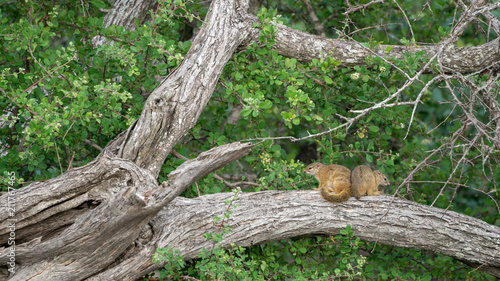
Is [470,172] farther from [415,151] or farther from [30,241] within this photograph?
[30,241]

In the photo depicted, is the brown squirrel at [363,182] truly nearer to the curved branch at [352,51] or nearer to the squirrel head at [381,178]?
the squirrel head at [381,178]

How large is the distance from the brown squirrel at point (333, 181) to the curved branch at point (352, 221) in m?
0.08

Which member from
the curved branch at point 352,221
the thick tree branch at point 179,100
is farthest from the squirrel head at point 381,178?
the thick tree branch at point 179,100

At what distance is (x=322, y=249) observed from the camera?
182 inches

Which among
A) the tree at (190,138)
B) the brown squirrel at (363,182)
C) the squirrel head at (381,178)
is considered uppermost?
the tree at (190,138)

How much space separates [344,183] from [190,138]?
1.66 m

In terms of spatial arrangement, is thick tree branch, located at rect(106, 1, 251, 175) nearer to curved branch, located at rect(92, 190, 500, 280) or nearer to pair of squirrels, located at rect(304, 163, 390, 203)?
curved branch, located at rect(92, 190, 500, 280)

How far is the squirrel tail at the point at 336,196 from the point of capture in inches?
166

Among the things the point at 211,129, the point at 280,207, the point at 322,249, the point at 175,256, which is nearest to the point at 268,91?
the point at 211,129

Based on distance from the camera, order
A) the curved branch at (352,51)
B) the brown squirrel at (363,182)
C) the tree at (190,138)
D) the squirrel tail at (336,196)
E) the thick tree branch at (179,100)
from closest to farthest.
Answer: the tree at (190,138) < the thick tree branch at (179,100) < the squirrel tail at (336,196) < the brown squirrel at (363,182) < the curved branch at (352,51)

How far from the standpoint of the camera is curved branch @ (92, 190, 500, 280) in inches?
161

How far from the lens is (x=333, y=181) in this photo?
4430mm

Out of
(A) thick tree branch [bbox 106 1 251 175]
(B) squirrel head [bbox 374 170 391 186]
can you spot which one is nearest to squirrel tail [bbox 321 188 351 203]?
Answer: (B) squirrel head [bbox 374 170 391 186]

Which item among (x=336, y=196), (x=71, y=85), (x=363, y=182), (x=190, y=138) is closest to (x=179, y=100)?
(x=71, y=85)
